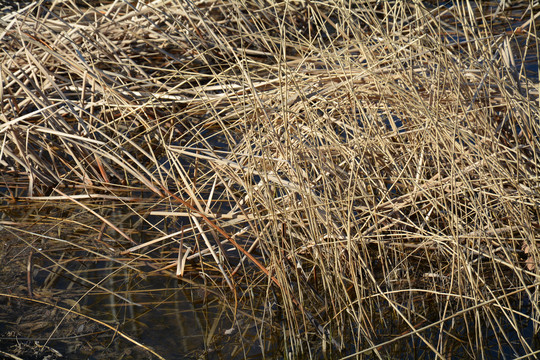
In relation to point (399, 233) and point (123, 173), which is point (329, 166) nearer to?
point (399, 233)

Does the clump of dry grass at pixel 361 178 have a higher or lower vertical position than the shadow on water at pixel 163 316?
higher

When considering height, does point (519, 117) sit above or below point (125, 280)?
above

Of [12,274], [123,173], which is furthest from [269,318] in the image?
[123,173]

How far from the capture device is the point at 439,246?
2.02 m

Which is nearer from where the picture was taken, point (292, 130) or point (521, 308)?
point (521, 308)

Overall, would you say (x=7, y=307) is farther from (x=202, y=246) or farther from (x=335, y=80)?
(x=335, y=80)

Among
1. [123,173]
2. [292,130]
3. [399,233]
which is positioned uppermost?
[292,130]

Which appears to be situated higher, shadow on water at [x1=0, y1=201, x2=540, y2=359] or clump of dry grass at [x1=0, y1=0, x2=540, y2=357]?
clump of dry grass at [x1=0, y1=0, x2=540, y2=357]

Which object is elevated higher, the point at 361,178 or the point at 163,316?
the point at 361,178

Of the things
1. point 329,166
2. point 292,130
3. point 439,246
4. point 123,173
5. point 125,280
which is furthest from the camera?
point 123,173

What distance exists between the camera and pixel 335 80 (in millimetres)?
2580

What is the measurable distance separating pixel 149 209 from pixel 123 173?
410mm

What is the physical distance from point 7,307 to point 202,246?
733mm

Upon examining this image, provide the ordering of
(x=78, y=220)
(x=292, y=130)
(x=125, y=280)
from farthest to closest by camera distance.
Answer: (x=78, y=220) < (x=292, y=130) < (x=125, y=280)
